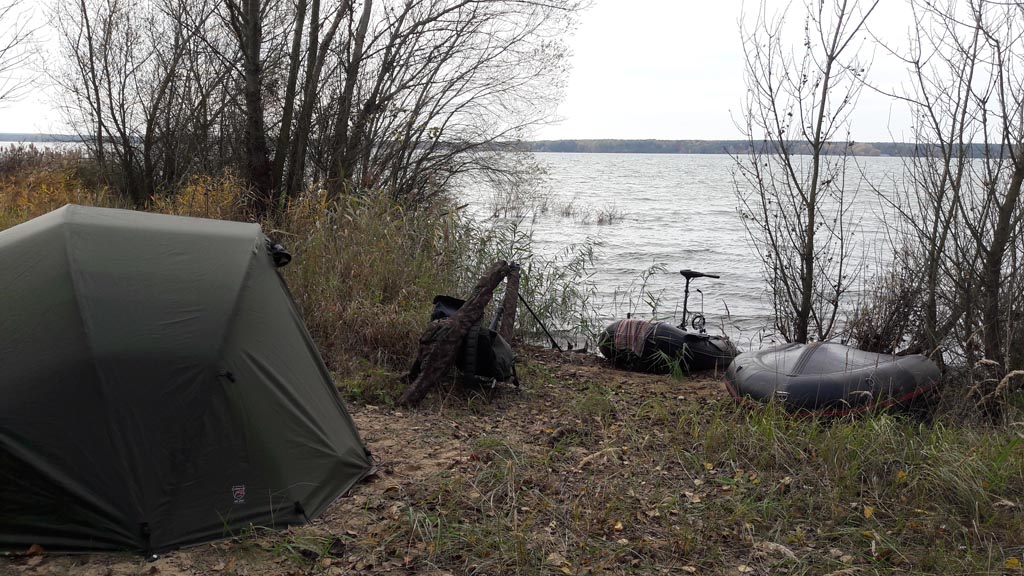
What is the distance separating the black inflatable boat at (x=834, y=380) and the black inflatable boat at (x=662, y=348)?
1858 mm

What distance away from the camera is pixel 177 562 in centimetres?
343

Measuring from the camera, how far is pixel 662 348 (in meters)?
8.04

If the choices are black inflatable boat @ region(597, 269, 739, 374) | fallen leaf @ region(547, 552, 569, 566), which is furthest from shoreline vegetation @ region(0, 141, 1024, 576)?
black inflatable boat @ region(597, 269, 739, 374)

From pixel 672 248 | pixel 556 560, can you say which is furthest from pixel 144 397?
pixel 672 248

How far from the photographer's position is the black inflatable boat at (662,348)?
7957 mm

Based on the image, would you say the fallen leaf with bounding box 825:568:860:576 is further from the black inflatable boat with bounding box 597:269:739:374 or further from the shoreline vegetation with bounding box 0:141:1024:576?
the black inflatable boat with bounding box 597:269:739:374

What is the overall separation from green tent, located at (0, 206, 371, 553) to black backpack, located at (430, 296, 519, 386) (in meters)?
1.85

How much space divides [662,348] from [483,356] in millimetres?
2627

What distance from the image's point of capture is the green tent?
138 inches

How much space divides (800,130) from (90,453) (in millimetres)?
6407

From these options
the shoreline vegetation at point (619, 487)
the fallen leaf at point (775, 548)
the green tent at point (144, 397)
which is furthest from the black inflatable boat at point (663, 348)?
the green tent at point (144, 397)

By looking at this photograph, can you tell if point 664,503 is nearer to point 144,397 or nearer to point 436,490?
point 436,490

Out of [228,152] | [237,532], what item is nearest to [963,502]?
[237,532]

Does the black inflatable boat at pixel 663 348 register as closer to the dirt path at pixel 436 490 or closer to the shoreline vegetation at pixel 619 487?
the shoreline vegetation at pixel 619 487
